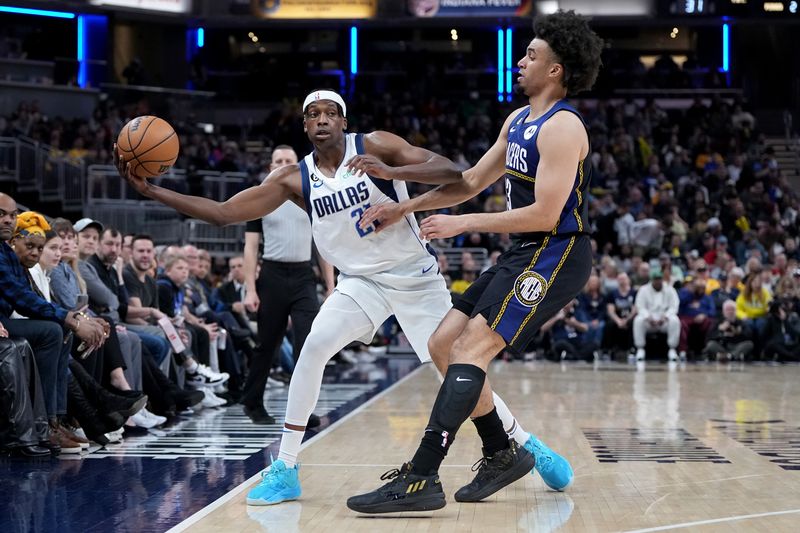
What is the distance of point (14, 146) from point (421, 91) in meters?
13.6

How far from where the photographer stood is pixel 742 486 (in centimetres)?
536

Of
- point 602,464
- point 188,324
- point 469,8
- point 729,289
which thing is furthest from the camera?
point 469,8

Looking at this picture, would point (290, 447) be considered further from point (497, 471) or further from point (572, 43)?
point (572, 43)

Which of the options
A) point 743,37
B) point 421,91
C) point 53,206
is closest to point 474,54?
point 421,91

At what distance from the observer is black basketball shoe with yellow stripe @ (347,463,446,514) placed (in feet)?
15.4

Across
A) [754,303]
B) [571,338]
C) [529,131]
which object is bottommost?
[571,338]

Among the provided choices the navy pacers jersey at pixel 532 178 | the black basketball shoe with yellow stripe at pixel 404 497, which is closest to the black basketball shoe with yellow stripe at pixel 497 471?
the black basketball shoe with yellow stripe at pixel 404 497

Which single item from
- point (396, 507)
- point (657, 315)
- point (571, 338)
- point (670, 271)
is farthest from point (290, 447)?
point (670, 271)

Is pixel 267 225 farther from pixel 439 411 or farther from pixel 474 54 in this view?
pixel 474 54

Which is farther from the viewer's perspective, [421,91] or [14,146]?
[421,91]

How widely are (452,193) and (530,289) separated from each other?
674 millimetres

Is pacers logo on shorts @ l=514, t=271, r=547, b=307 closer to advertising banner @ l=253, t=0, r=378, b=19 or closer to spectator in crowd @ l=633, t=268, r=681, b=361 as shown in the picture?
spectator in crowd @ l=633, t=268, r=681, b=361

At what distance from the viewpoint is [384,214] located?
5035 millimetres

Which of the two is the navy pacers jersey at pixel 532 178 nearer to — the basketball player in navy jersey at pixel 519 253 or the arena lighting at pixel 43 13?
the basketball player in navy jersey at pixel 519 253
